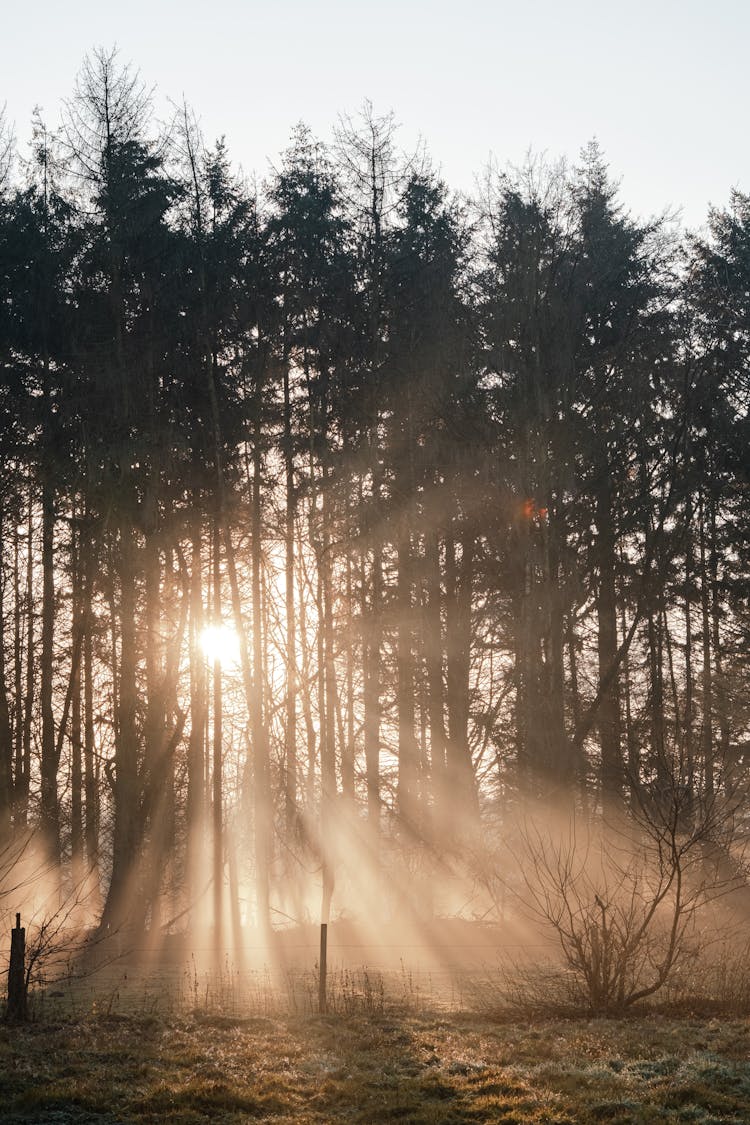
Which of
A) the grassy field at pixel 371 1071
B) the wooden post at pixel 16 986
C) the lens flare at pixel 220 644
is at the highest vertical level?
the lens flare at pixel 220 644

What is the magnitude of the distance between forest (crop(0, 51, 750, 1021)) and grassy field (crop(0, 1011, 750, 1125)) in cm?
788

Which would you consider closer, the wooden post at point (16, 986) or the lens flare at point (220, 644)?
the wooden post at point (16, 986)

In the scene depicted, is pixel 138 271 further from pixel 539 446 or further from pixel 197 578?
pixel 539 446

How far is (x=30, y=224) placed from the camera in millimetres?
22250

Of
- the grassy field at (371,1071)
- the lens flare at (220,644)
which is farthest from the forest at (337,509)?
the grassy field at (371,1071)

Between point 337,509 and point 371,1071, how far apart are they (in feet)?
43.3

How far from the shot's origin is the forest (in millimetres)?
20547

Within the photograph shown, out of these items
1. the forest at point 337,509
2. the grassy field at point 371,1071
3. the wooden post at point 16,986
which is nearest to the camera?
the grassy field at point 371,1071

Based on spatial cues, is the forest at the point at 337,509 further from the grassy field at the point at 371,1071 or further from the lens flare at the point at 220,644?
the grassy field at the point at 371,1071

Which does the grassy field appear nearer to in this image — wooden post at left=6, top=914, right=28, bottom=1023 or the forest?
wooden post at left=6, top=914, right=28, bottom=1023

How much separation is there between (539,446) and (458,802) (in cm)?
743

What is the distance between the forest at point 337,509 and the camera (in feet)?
67.4

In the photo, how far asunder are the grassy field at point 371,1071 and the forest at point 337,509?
7878 millimetres

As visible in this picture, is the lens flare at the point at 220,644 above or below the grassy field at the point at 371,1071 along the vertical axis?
above
